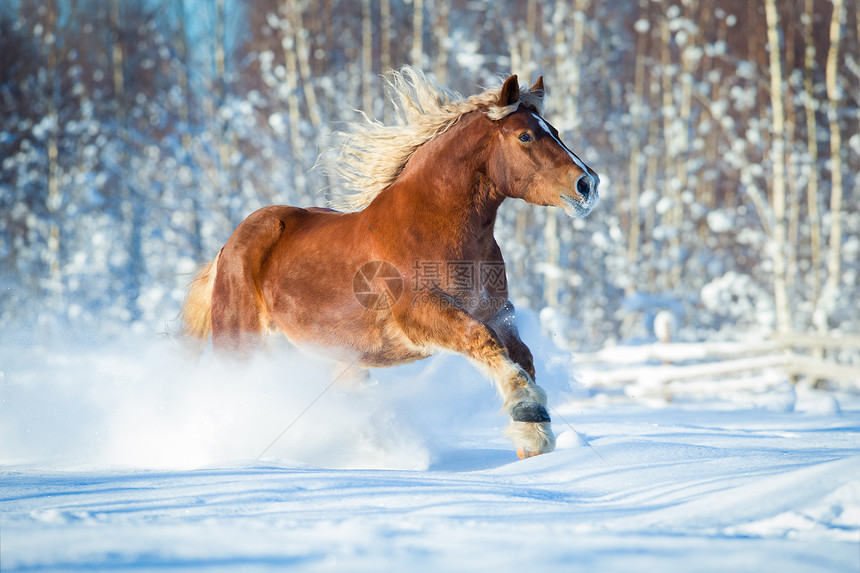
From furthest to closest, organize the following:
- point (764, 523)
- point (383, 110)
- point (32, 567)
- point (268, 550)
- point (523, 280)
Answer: point (383, 110), point (523, 280), point (764, 523), point (268, 550), point (32, 567)

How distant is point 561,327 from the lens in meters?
10.8

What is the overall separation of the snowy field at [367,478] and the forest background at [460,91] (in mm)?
7779

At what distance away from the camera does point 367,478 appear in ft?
9.57

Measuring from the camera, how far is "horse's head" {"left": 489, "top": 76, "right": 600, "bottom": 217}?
145 inches

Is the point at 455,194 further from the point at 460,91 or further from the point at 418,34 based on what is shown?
the point at 460,91

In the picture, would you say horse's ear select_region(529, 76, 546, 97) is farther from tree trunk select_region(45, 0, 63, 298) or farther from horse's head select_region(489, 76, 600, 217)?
tree trunk select_region(45, 0, 63, 298)

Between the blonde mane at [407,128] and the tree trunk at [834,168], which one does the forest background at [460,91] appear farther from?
the blonde mane at [407,128]

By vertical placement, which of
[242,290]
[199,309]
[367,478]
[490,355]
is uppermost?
[242,290]

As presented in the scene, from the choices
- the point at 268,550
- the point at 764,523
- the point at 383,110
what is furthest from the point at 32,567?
the point at 383,110

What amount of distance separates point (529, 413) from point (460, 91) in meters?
12.7

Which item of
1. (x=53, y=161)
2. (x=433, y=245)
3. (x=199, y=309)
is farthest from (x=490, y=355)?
(x=53, y=161)

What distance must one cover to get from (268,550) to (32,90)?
54.4 ft

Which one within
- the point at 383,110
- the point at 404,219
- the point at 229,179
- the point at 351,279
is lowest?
the point at 351,279

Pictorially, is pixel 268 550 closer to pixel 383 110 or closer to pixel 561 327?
pixel 561 327
